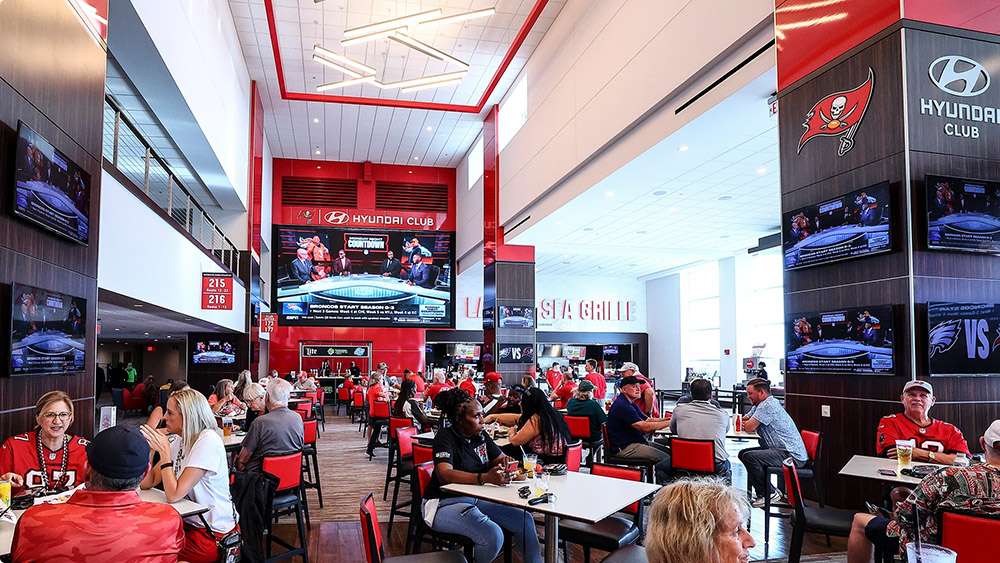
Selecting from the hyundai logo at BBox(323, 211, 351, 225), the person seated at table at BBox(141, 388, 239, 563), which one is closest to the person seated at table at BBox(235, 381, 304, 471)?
the person seated at table at BBox(141, 388, 239, 563)

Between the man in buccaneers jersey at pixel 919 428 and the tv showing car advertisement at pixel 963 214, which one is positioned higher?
the tv showing car advertisement at pixel 963 214

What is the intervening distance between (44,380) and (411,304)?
14.5 metres

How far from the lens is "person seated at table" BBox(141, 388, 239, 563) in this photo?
339cm

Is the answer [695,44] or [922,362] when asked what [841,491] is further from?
[695,44]

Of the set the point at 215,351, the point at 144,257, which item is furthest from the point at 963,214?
the point at 215,351

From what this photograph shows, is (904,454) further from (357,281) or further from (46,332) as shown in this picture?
(357,281)

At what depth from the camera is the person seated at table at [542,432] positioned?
508 cm

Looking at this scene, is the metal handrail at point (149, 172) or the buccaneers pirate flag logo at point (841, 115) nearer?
the buccaneers pirate flag logo at point (841, 115)

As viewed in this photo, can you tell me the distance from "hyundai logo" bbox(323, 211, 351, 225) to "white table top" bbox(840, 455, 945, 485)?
17.2 metres

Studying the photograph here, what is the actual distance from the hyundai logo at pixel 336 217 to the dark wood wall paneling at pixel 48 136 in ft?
49.1

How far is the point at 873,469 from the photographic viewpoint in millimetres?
4152

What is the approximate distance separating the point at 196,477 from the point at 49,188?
2.11m

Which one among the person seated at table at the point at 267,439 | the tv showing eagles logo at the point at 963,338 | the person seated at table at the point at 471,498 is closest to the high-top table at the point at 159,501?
the person seated at table at the point at 471,498

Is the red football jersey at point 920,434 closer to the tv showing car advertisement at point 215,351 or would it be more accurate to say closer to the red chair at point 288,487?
the red chair at point 288,487
